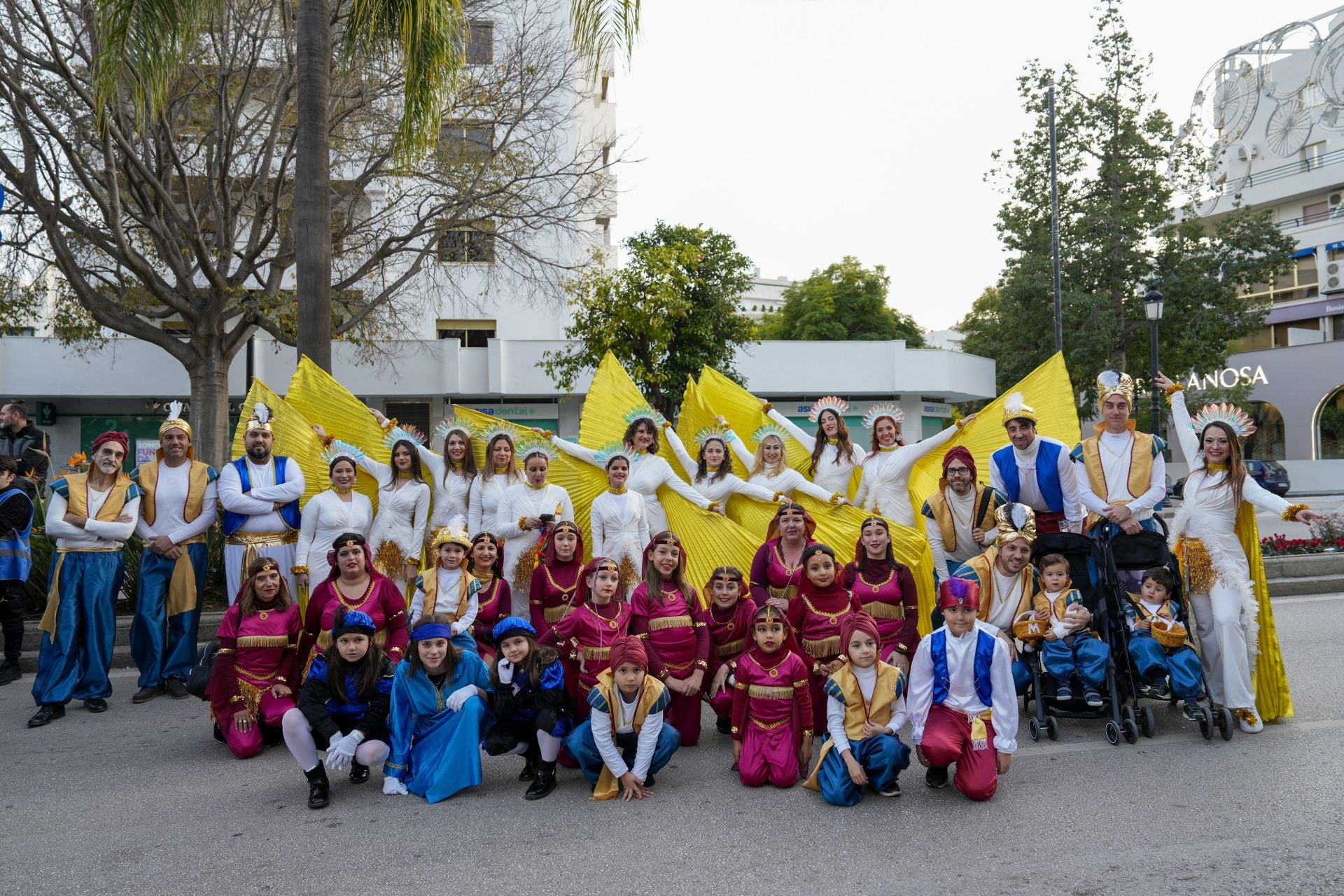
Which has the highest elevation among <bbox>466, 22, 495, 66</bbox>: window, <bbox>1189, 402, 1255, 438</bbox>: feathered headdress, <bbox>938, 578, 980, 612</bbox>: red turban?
<bbox>466, 22, 495, 66</bbox>: window

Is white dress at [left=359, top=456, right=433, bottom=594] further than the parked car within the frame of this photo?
No

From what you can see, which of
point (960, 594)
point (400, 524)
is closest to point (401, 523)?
point (400, 524)

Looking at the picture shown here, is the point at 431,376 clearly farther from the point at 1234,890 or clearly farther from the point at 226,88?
the point at 1234,890

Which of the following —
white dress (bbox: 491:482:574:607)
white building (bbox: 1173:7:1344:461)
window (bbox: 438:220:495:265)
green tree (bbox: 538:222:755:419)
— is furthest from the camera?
white building (bbox: 1173:7:1344:461)

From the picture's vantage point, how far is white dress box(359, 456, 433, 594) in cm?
697

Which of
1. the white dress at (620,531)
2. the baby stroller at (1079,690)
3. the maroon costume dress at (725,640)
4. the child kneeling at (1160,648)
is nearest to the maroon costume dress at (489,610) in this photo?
the white dress at (620,531)

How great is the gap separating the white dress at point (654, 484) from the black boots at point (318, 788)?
3.37m

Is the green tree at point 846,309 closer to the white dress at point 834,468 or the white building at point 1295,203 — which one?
the white building at point 1295,203

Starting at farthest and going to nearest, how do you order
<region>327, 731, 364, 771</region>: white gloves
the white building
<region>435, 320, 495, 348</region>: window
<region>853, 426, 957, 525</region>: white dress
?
1. the white building
2. <region>435, 320, 495, 348</region>: window
3. <region>853, 426, 957, 525</region>: white dress
4. <region>327, 731, 364, 771</region>: white gloves

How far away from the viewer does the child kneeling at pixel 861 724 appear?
445 cm

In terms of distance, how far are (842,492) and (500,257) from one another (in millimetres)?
8210

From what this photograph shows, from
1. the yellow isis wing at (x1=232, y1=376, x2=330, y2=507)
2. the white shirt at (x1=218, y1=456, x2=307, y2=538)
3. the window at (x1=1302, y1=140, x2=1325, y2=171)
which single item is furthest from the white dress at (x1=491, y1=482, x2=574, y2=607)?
the window at (x1=1302, y1=140, x2=1325, y2=171)

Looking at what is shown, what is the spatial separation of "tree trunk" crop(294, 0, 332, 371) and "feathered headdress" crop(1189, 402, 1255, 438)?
21.1 feet

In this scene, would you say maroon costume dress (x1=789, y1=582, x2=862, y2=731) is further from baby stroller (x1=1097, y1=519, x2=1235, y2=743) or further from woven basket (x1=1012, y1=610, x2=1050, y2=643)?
baby stroller (x1=1097, y1=519, x2=1235, y2=743)
